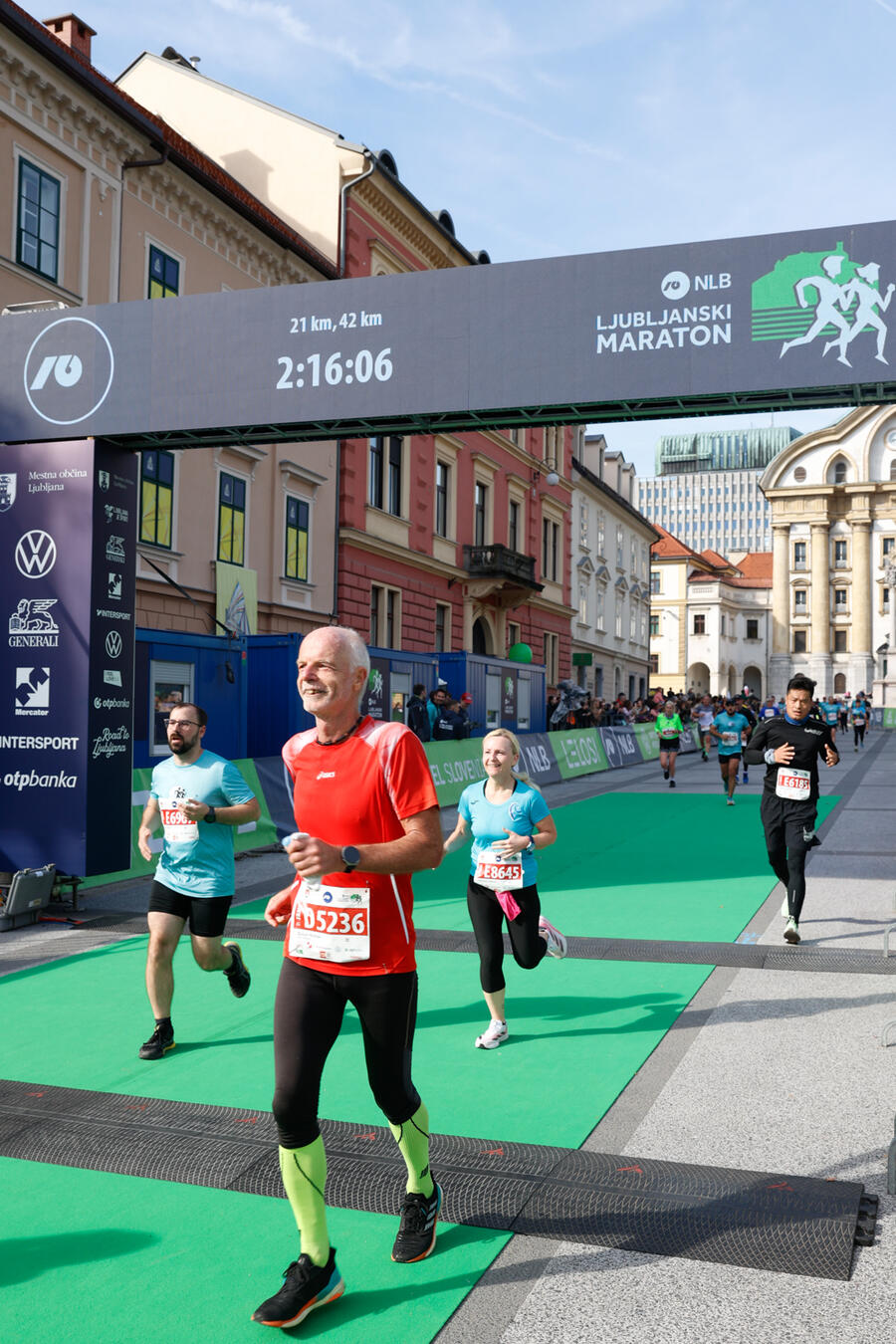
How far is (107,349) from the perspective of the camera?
32.3 feet

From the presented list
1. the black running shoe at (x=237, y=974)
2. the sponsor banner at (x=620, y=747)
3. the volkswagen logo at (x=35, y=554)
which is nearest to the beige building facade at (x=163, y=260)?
the volkswagen logo at (x=35, y=554)

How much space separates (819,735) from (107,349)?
6.90m

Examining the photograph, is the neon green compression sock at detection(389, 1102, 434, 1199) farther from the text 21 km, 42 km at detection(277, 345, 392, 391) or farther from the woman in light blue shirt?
the text 21 km, 42 km at detection(277, 345, 392, 391)

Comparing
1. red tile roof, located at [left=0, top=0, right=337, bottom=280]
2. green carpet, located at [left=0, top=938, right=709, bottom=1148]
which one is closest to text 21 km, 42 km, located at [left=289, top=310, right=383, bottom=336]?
green carpet, located at [left=0, top=938, right=709, bottom=1148]

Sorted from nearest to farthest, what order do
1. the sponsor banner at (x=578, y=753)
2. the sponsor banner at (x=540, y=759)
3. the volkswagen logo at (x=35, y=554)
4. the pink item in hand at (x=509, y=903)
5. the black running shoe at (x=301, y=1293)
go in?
the black running shoe at (x=301, y=1293) → the pink item in hand at (x=509, y=903) → the volkswagen logo at (x=35, y=554) → the sponsor banner at (x=540, y=759) → the sponsor banner at (x=578, y=753)

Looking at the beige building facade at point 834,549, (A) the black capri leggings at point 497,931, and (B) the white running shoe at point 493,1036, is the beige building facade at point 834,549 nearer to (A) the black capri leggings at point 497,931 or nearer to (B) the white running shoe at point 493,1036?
(A) the black capri leggings at point 497,931

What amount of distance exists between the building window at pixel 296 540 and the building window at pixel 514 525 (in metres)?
14.3

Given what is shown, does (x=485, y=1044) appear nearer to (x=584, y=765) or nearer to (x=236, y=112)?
(x=584, y=765)

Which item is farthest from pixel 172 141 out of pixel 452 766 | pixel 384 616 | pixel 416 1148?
pixel 416 1148

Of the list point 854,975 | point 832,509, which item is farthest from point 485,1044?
point 832,509

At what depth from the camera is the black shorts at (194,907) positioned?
19.6 feet

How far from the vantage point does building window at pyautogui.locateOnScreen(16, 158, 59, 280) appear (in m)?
17.2

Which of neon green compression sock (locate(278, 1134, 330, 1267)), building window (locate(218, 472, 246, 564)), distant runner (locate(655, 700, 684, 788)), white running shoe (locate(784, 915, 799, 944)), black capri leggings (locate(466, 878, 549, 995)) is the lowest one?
white running shoe (locate(784, 915, 799, 944))

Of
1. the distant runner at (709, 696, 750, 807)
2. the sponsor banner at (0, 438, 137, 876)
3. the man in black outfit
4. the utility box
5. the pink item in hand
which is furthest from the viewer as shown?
the distant runner at (709, 696, 750, 807)
